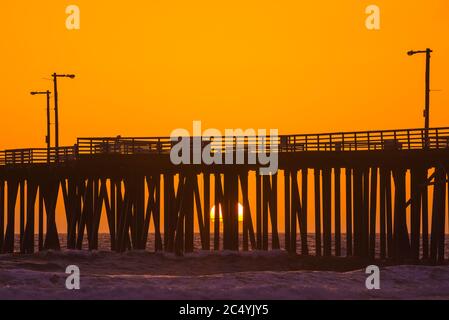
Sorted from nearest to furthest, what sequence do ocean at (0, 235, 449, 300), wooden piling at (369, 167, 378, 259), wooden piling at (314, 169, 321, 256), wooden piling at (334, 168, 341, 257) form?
ocean at (0, 235, 449, 300) → wooden piling at (369, 167, 378, 259) → wooden piling at (334, 168, 341, 257) → wooden piling at (314, 169, 321, 256)

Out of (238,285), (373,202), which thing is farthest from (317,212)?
(238,285)

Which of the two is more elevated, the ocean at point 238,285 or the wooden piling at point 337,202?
the wooden piling at point 337,202

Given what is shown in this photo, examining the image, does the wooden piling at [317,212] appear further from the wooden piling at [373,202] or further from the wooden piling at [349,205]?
the wooden piling at [373,202]

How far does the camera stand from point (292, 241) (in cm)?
5956

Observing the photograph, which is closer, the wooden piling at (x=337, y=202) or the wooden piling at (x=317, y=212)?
the wooden piling at (x=337, y=202)

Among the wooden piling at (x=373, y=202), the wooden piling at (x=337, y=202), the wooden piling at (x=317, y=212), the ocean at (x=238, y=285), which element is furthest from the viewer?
the wooden piling at (x=317, y=212)

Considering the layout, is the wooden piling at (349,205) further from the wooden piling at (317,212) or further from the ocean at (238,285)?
the ocean at (238,285)

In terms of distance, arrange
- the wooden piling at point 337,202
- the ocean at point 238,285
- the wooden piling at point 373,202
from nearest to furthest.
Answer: the ocean at point 238,285, the wooden piling at point 373,202, the wooden piling at point 337,202

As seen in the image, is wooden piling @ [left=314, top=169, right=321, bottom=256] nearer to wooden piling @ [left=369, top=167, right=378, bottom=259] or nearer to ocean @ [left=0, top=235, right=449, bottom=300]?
wooden piling @ [left=369, top=167, right=378, bottom=259]

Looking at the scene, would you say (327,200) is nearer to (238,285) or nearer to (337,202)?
(337,202)

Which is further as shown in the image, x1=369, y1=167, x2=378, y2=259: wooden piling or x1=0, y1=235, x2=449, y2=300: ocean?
x1=369, y1=167, x2=378, y2=259: wooden piling

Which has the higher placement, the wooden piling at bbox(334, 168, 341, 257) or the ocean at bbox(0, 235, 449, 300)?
the wooden piling at bbox(334, 168, 341, 257)

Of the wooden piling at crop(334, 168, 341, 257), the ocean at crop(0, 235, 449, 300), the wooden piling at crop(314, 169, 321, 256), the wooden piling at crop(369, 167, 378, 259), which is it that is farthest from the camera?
the wooden piling at crop(314, 169, 321, 256)
